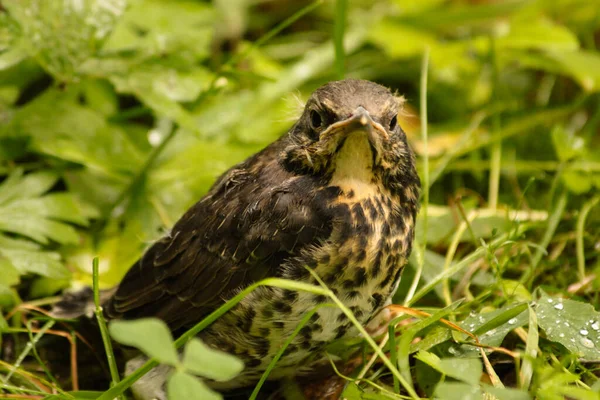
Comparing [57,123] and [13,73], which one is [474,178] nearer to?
[57,123]

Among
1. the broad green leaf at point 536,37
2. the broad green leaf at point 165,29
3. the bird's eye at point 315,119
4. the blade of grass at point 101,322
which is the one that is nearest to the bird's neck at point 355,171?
the bird's eye at point 315,119

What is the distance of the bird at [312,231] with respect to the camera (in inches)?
75.4

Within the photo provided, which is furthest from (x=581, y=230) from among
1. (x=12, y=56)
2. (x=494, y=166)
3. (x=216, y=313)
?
(x=12, y=56)

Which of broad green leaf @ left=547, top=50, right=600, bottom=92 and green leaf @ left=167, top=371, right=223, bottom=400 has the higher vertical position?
green leaf @ left=167, top=371, right=223, bottom=400

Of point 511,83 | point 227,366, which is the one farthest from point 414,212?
point 511,83

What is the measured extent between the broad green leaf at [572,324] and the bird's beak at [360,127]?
62cm

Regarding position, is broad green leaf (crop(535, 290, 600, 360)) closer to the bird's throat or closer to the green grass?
the green grass

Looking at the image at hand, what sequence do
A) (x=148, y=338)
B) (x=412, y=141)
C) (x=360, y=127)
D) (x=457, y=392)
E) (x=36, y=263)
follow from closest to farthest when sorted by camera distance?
1. (x=148, y=338)
2. (x=457, y=392)
3. (x=360, y=127)
4. (x=36, y=263)
5. (x=412, y=141)

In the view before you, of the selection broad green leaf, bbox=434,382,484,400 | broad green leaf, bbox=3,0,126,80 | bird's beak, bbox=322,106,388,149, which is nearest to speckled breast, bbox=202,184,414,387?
bird's beak, bbox=322,106,388,149

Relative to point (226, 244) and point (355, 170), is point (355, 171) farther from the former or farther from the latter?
point (226, 244)

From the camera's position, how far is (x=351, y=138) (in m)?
1.90

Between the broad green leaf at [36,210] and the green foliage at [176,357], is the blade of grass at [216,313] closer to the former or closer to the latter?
the green foliage at [176,357]

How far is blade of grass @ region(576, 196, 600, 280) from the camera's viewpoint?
2.48 m

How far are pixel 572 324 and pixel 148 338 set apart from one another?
113 cm
